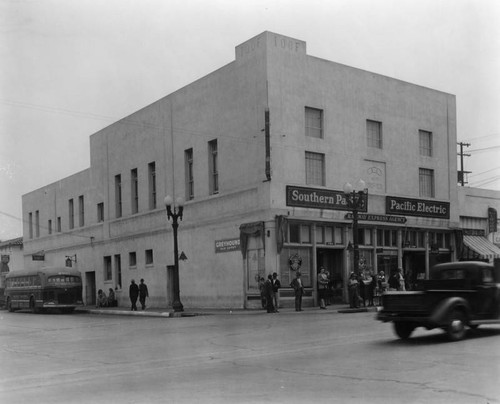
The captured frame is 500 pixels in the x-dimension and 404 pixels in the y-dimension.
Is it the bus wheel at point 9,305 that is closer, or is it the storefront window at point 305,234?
the storefront window at point 305,234

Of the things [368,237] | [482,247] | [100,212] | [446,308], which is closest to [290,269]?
[368,237]

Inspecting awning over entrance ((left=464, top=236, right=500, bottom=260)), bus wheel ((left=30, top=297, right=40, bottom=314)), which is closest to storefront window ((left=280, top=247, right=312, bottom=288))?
awning over entrance ((left=464, top=236, right=500, bottom=260))

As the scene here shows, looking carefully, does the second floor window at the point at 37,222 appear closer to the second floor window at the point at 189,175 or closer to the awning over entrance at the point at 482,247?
the second floor window at the point at 189,175

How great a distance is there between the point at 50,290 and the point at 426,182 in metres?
22.9

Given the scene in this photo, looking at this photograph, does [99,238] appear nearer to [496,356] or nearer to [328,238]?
[328,238]

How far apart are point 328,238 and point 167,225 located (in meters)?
10.2

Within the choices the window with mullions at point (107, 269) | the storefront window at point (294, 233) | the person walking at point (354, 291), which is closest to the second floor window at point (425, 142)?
the storefront window at point (294, 233)

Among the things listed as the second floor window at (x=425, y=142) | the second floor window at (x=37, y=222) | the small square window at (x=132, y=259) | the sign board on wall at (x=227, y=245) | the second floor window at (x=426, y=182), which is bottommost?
the small square window at (x=132, y=259)

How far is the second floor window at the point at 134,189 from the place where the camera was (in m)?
42.6

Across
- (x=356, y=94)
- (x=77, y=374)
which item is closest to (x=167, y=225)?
(x=356, y=94)

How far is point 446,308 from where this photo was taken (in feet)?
44.8

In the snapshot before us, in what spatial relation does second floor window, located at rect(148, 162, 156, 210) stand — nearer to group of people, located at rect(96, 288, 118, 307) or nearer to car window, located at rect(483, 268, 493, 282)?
group of people, located at rect(96, 288, 118, 307)

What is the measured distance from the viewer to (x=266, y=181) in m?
30.5

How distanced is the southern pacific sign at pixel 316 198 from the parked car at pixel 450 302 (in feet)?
49.5
